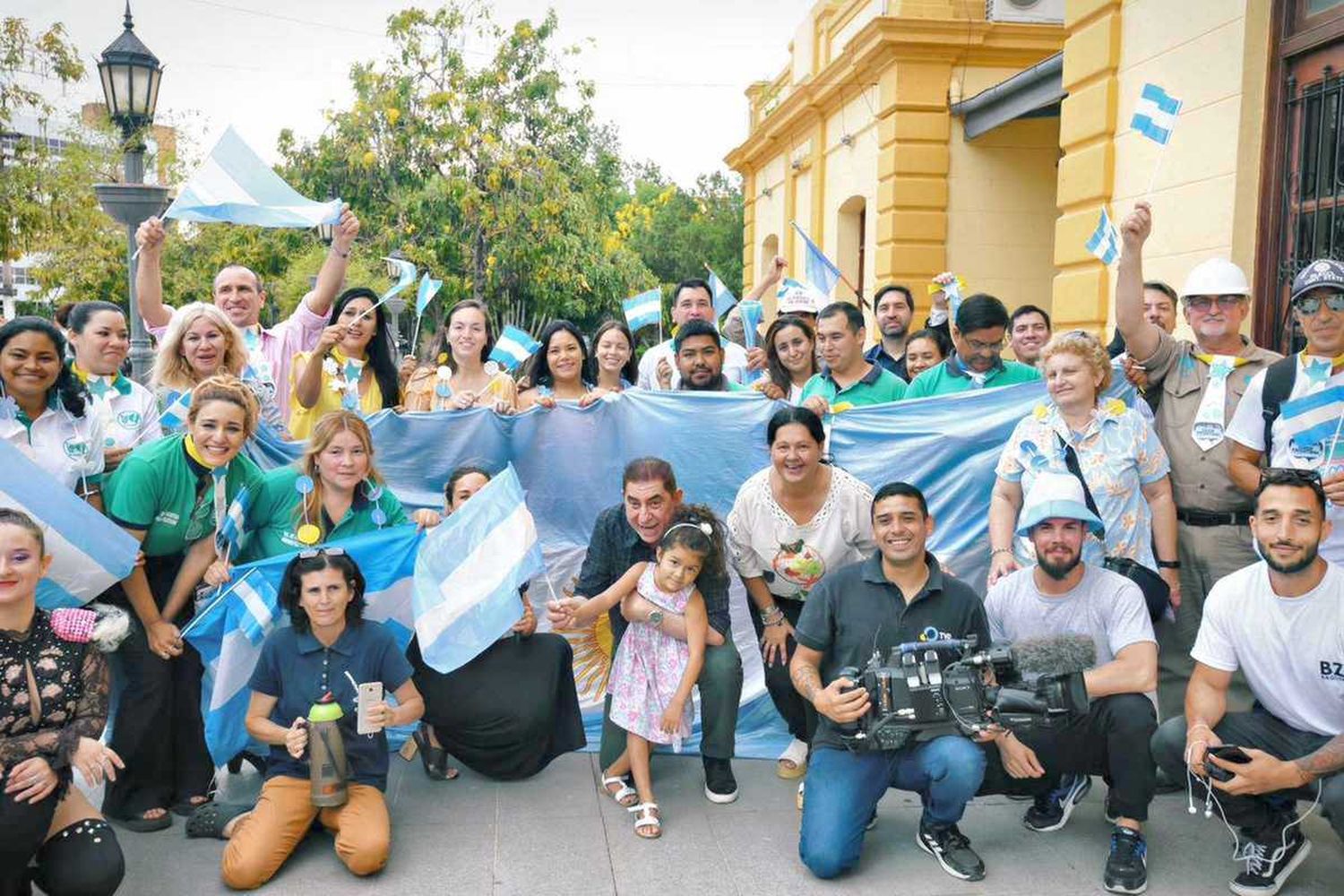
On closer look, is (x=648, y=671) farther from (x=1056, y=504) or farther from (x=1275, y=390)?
(x=1275, y=390)

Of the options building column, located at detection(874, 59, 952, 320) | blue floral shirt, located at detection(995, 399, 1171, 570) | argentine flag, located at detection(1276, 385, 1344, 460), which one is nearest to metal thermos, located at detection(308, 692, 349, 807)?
blue floral shirt, located at detection(995, 399, 1171, 570)

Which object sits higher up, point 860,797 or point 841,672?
point 841,672

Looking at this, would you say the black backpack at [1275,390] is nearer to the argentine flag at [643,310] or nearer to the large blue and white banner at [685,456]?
the large blue and white banner at [685,456]

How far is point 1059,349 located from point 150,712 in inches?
151

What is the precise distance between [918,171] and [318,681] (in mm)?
10749

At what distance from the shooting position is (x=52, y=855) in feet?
11.3

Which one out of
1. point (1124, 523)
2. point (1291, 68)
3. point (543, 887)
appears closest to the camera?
point (543, 887)

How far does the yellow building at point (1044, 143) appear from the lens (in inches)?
249

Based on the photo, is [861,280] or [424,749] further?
[861,280]

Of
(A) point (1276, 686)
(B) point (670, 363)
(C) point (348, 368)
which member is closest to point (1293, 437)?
(A) point (1276, 686)

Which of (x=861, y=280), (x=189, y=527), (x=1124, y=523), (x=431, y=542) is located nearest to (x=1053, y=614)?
(x=1124, y=523)

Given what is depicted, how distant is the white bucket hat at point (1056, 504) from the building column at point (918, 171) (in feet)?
29.8

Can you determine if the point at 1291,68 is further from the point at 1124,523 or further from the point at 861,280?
the point at 861,280

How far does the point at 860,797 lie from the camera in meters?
3.97
